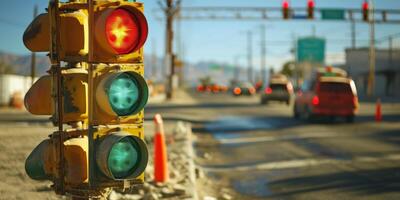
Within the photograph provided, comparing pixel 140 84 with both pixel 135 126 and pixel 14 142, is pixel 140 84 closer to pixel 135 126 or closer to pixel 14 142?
pixel 135 126

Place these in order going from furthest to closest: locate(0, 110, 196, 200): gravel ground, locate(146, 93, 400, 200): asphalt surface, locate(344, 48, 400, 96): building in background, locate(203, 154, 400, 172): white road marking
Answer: locate(344, 48, 400, 96): building in background < locate(203, 154, 400, 172): white road marking < locate(146, 93, 400, 200): asphalt surface < locate(0, 110, 196, 200): gravel ground

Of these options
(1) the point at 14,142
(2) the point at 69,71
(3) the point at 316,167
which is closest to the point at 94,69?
(2) the point at 69,71

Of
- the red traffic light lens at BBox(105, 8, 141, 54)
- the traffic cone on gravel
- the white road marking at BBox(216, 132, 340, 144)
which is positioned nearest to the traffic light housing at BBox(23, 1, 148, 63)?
the red traffic light lens at BBox(105, 8, 141, 54)

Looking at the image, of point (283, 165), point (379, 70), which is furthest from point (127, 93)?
point (379, 70)

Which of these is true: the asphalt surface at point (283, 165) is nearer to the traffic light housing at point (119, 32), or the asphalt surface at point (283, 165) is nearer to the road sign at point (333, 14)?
the traffic light housing at point (119, 32)

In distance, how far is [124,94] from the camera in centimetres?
347

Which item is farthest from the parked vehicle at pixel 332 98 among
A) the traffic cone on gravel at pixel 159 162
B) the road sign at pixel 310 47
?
the road sign at pixel 310 47

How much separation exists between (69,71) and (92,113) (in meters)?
0.28

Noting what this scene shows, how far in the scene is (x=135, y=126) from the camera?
359 cm

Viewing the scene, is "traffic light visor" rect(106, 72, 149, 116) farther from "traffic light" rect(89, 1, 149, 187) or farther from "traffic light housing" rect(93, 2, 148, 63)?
"traffic light housing" rect(93, 2, 148, 63)

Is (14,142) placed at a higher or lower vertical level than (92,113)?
lower

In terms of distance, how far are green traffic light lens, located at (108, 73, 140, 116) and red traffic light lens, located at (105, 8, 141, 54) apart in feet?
0.52

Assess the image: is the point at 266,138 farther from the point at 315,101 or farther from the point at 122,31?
the point at 122,31

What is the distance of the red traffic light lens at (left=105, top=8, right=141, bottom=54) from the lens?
3418 mm
